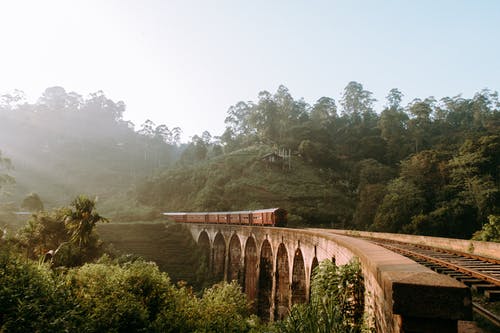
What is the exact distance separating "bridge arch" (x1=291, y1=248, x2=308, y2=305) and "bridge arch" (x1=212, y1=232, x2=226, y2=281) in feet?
52.1

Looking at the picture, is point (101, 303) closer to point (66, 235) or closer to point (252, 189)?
point (66, 235)

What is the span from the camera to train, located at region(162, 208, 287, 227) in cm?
2381

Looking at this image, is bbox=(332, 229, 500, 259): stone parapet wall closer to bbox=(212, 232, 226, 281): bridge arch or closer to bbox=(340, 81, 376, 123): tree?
bbox=(212, 232, 226, 281): bridge arch

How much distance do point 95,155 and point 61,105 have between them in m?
41.1

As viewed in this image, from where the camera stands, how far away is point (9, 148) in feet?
316

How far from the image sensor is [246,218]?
29141 millimetres

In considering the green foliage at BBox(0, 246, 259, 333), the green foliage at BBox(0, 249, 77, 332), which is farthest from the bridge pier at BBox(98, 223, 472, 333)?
the green foliage at BBox(0, 249, 77, 332)

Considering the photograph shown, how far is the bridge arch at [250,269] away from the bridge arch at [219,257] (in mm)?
5956

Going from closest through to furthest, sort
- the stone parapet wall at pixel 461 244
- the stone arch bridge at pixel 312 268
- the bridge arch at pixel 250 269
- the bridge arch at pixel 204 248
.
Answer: the stone arch bridge at pixel 312 268
the stone parapet wall at pixel 461 244
the bridge arch at pixel 250 269
the bridge arch at pixel 204 248

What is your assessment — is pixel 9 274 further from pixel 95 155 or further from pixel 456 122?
pixel 95 155

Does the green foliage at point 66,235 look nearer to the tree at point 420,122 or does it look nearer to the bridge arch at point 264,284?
the bridge arch at point 264,284

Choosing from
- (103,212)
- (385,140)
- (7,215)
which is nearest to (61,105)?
(103,212)

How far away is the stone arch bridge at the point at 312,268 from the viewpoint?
2.88 m

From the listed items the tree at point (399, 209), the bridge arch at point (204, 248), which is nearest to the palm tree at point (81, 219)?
the bridge arch at point (204, 248)
